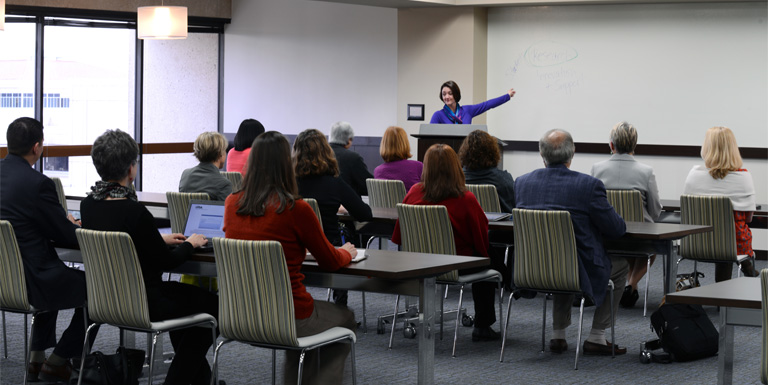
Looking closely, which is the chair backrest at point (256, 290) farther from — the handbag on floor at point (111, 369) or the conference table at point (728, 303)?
the conference table at point (728, 303)

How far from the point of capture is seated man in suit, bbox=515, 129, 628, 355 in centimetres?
504

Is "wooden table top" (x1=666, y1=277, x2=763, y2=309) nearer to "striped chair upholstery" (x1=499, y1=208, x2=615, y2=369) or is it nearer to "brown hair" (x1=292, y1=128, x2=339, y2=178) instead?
"striped chair upholstery" (x1=499, y1=208, x2=615, y2=369)

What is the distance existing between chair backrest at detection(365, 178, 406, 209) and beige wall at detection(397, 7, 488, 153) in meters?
3.56

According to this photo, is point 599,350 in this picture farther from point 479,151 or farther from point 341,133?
point 341,133

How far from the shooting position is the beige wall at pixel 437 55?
34.1 feet

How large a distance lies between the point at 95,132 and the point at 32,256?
7444mm

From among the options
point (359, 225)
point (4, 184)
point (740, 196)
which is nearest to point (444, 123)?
point (359, 225)

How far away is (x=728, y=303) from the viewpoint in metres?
3.23

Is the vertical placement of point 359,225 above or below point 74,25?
below

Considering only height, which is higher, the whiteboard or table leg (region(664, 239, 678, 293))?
the whiteboard

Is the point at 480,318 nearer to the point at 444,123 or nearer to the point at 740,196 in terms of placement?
the point at 740,196

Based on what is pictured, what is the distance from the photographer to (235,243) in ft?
11.7

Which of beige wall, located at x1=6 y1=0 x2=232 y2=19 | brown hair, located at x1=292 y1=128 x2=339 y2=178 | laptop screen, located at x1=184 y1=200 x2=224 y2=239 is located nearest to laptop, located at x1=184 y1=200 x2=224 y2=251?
laptop screen, located at x1=184 y1=200 x2=224 y2=239

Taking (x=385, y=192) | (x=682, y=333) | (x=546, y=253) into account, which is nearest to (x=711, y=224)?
(x=682, y=333)
